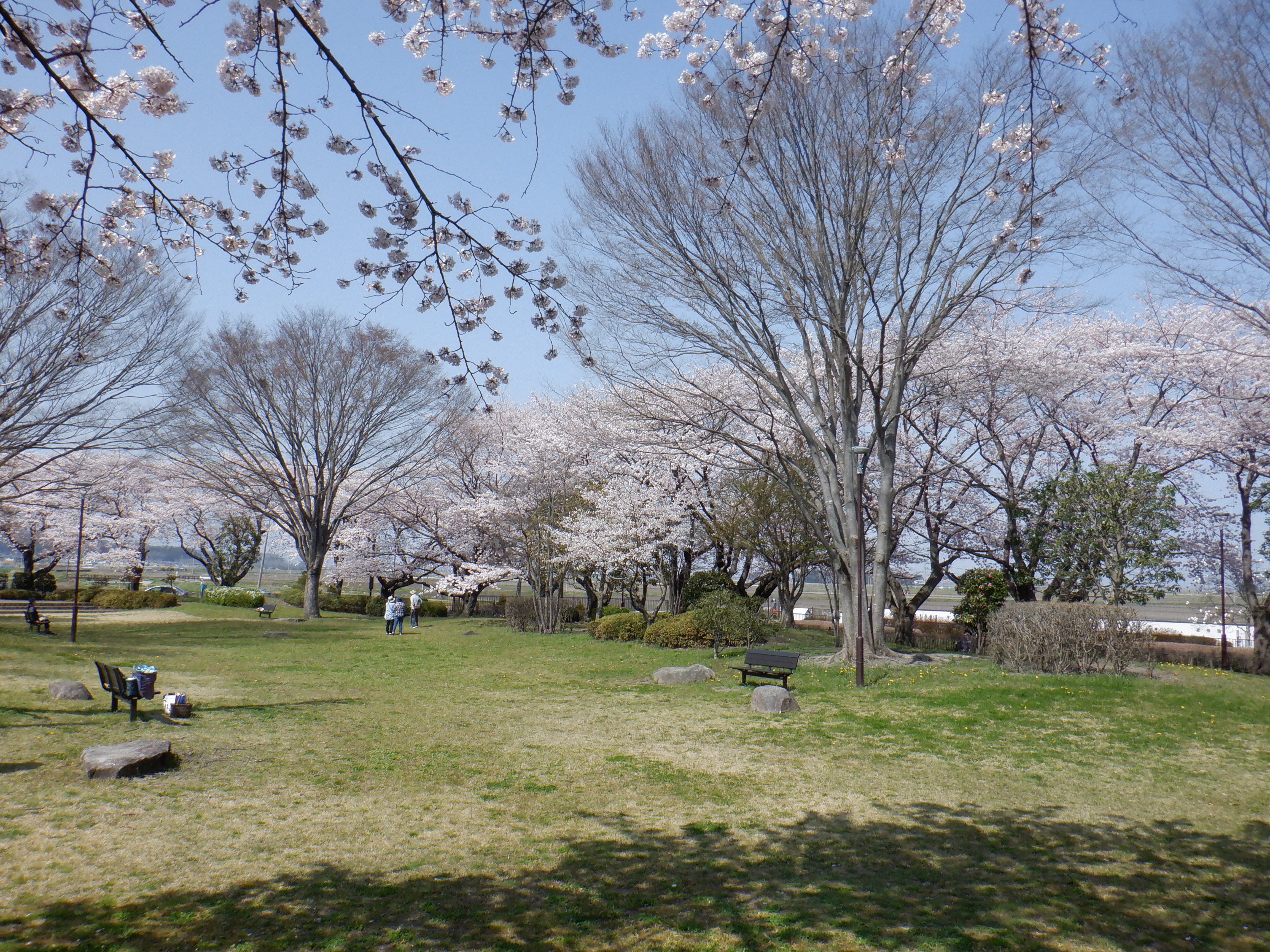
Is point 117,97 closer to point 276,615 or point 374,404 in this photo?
point 374,404

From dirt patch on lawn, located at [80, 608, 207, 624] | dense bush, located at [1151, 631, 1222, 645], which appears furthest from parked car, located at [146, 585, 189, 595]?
dense bush, located at [1151, 631, 1222, 645]

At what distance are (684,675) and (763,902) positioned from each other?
29.3 ft

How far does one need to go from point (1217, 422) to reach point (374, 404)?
25.3 meters

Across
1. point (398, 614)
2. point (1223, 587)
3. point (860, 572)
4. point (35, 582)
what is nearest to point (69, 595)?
point (35, 582)

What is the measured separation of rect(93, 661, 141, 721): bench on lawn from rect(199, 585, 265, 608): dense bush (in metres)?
26.5

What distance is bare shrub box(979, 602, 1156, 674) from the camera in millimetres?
12305

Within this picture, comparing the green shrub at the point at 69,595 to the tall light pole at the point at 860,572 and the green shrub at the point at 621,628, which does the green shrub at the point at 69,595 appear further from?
the tall light pole at the point at 860,572

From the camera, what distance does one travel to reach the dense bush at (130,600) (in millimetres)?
30531

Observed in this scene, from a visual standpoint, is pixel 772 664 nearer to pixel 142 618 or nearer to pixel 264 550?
pixel 142 618

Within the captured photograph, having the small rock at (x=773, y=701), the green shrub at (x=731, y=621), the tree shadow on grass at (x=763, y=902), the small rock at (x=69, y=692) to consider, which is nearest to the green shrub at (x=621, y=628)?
the green shrub at (x=731, y=621)

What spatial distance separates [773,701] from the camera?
10.5 m

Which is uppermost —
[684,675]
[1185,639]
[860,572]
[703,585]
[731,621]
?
[860,572]

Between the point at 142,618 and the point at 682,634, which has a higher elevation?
the point at 682,634

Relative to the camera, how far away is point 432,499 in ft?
118
